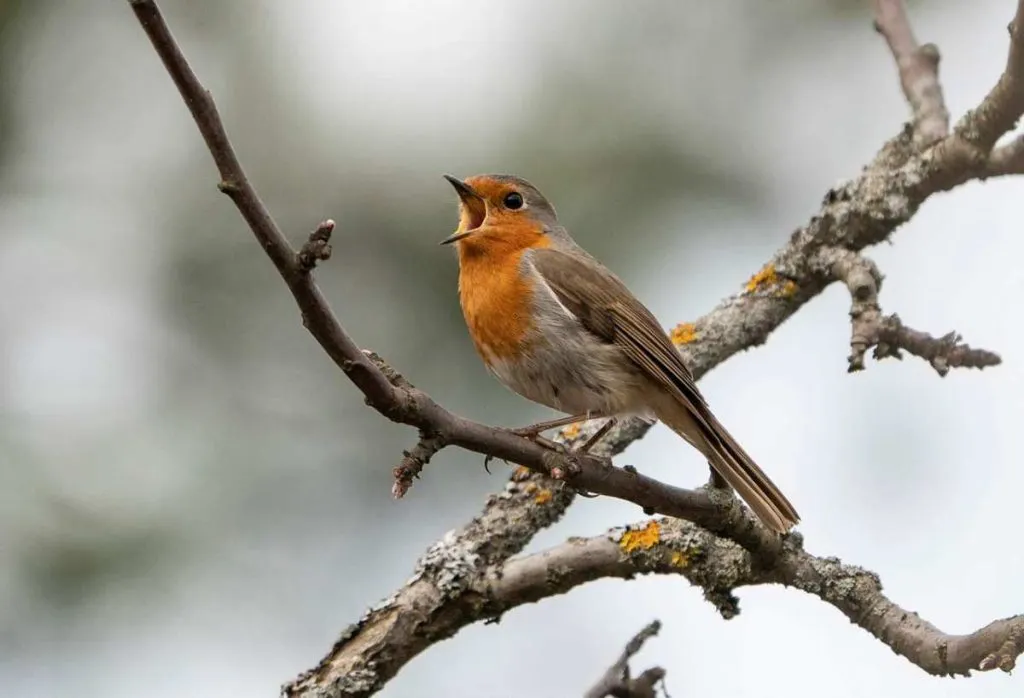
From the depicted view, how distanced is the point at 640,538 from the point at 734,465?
0.62 metres

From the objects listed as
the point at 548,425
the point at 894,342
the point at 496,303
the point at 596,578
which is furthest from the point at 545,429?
the point at 894,342

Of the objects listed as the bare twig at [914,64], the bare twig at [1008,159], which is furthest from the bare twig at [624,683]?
the bare twig at [914,64]

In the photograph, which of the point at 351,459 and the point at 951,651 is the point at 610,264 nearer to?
the point at 351,459

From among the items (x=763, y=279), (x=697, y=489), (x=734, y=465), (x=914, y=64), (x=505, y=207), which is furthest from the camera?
(x=505, y=207)

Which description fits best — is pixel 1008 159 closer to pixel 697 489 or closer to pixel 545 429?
pixel 697 489

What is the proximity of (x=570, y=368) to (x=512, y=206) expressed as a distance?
1094 millimetres

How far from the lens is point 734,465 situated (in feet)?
13.8

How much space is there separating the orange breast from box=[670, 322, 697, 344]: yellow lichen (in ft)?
2.36

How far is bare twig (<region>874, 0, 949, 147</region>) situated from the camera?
486cm

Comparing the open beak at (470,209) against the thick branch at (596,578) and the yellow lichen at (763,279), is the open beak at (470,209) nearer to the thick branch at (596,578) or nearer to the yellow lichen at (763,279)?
the yellow lichen at (763,279)

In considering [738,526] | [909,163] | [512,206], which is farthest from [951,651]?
[512,206]

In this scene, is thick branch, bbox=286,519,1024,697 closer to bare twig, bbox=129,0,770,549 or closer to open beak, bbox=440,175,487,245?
bare twig, bbox=129,0,770,549

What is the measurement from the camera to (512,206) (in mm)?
5199

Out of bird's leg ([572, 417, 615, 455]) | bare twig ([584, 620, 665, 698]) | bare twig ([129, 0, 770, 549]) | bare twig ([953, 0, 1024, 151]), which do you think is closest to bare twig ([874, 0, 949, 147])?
bare twig ([953, 0, 1024, 151])
